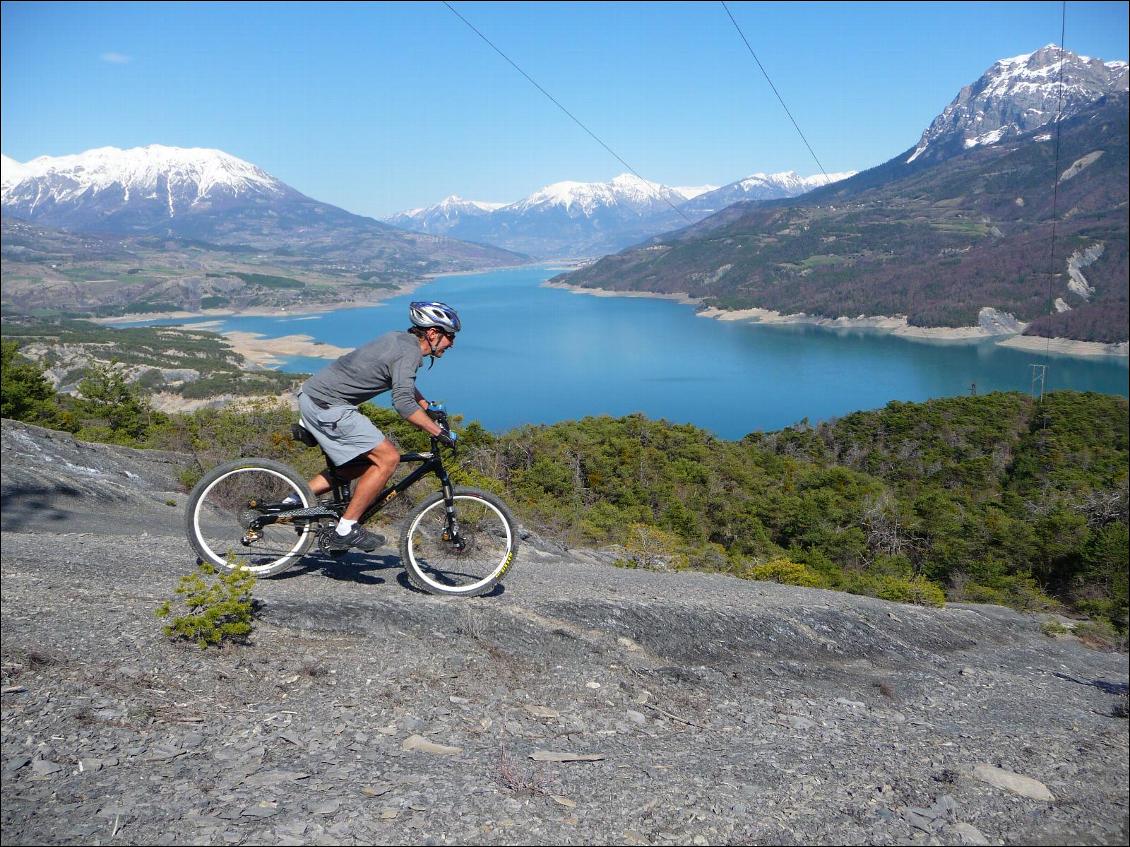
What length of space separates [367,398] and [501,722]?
6.81 feet

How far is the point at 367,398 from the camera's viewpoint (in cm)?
465

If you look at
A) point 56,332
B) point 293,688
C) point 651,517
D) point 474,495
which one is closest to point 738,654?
point 474,495

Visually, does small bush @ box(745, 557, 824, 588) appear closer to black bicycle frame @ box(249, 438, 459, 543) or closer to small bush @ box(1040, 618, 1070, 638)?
small bush @ box(1040, 618, 1070, 638)

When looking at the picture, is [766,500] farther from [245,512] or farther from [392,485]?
[245,512]

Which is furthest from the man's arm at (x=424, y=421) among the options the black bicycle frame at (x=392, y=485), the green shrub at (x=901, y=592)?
the green shrub at (x=901, y=592)

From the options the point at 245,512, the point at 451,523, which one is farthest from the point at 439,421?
the point at 245,512

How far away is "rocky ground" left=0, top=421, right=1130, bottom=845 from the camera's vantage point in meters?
2.90

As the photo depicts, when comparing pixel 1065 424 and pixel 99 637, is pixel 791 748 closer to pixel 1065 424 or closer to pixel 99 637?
pixel 99 637

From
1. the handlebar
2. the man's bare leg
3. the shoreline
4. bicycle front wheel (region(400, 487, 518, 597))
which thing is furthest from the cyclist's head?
the shoreline

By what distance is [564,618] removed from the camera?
5.10 m

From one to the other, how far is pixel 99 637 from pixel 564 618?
2.71 m

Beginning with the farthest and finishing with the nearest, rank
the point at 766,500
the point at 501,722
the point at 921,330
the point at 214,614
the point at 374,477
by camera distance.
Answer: the point at 921,330 < the point at 766,500 < the point at 374,477 < the point at 214,614 < the point at 501,722

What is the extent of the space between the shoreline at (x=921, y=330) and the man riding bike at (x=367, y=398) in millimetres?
76944

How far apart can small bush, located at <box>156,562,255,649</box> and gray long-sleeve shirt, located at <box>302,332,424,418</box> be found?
1168 millimetres
